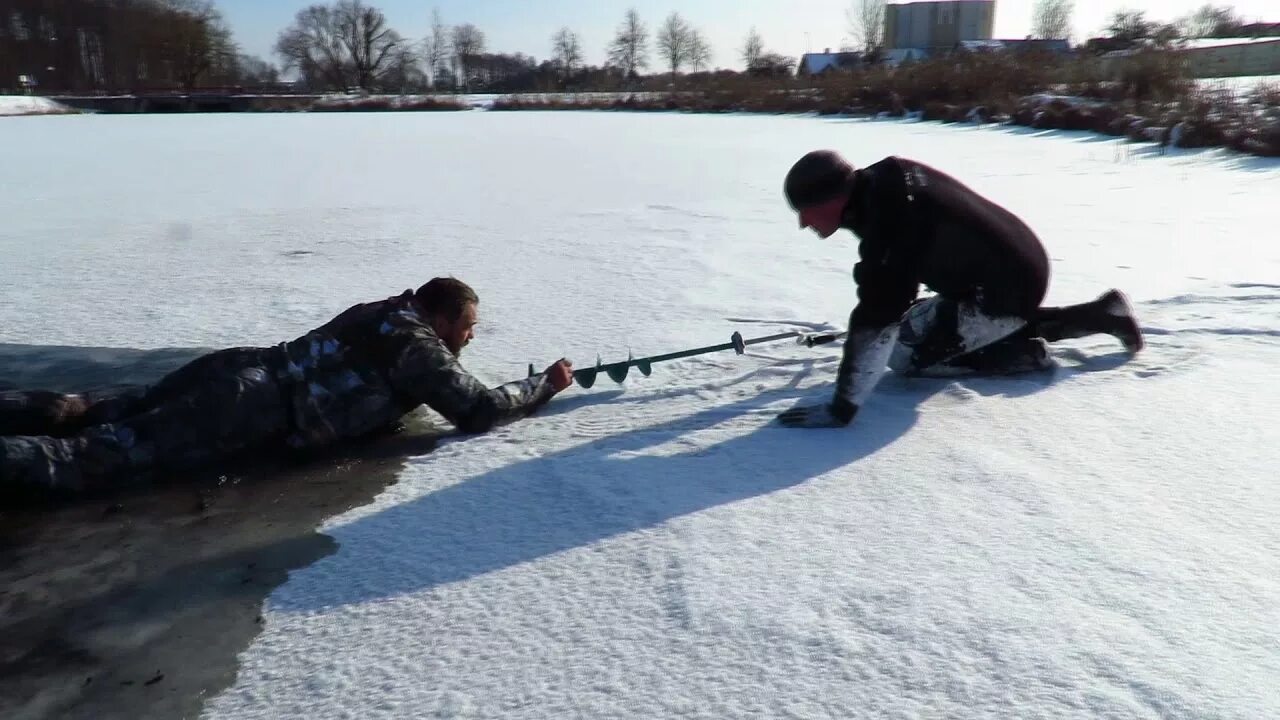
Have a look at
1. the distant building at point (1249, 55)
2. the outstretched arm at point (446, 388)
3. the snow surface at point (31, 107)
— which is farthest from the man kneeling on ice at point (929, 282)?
the snow surface at point (31, 107)

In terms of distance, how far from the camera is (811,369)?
10.8 ft

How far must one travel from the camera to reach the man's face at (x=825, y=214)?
98.6 inches

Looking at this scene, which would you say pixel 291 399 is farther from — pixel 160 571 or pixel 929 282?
pixel 929 282

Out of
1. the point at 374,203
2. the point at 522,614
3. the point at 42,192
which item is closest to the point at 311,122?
the point at 42,192

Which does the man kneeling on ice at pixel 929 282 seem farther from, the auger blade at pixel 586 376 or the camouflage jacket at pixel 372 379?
the camouflage jacket at pixel 372 379

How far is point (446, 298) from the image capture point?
277 centimetres

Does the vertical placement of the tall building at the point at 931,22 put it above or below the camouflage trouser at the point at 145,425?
above

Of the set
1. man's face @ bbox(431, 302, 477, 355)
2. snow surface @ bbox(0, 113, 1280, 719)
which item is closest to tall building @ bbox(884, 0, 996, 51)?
snow surface @ bbox(0, 113, 1280, 719)

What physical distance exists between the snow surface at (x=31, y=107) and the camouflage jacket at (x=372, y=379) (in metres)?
32.7

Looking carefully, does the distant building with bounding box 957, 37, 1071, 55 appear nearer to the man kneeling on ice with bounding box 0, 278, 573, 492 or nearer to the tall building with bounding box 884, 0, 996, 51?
the tall building with bounding box 884, 0, 996, 51

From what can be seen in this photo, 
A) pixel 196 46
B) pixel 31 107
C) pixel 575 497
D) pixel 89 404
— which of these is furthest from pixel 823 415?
pixel 196 46

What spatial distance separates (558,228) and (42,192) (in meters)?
5.58

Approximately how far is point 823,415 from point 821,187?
26.3 inches

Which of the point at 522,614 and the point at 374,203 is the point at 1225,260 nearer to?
the point at 522,614
